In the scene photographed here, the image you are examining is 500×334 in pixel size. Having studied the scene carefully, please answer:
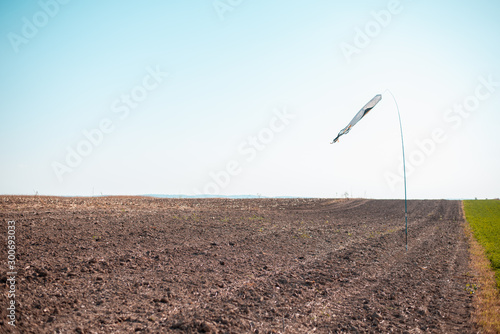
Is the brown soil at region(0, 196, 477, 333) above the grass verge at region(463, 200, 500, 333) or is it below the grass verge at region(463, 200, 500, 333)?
above

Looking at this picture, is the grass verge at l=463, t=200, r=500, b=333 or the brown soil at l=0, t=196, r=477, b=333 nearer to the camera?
the brown soil at l=0, t=196, r=477, b=333

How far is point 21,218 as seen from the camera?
12.5 m

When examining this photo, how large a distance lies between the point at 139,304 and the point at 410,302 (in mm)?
5844

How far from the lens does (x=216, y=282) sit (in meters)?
7.65

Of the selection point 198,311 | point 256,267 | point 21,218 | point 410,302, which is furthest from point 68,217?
point 410,302

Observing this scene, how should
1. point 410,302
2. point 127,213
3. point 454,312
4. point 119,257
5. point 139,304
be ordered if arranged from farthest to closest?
point 127,213
point 119,257
point 410,302
point 454,312
point 139,304

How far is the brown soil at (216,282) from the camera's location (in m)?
5.55

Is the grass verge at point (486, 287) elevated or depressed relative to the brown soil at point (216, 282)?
depressed

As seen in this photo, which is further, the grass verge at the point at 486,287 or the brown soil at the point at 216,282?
the grass verge at the point at 486,287

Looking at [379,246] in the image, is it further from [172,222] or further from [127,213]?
[127,213]

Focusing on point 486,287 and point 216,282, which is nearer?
point 216,282

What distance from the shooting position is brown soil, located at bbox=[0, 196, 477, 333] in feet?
18.2

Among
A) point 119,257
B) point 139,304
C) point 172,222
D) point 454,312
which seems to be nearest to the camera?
point 139,304

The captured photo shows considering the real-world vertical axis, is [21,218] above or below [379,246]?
above
